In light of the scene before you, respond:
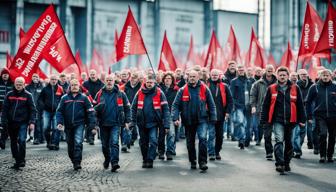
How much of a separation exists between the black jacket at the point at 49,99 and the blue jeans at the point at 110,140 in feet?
16.6

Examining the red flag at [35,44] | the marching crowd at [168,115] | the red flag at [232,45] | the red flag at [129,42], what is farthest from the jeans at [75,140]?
the red flag at [232,45]

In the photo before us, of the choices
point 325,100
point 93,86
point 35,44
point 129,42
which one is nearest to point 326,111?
point 325,100

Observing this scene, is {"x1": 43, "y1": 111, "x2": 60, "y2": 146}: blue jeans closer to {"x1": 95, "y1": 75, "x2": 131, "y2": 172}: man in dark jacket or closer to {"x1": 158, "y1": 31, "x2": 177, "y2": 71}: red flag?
{"x1": 95, "y1": 75, "x2": 131, "y2": 172}: man in dark jacket

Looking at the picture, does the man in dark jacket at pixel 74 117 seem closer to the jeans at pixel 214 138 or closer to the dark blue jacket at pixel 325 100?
the jeans at pixel 214 138

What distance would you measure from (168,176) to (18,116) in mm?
3525

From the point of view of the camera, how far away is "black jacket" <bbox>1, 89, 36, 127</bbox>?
11.5 m

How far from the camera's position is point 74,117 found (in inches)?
446

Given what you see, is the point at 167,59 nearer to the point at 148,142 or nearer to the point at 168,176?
the point at 148,142

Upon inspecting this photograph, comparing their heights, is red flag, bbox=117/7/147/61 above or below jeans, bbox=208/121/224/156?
above

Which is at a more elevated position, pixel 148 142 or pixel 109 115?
pixel 109 115

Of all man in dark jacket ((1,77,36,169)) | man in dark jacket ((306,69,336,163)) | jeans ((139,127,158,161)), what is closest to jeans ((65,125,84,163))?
man in dark jacket ((1,77,36,169))

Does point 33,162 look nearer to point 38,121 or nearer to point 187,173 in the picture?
point 187,173

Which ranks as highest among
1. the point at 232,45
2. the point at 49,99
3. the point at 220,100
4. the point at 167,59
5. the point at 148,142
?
the point at 232,45

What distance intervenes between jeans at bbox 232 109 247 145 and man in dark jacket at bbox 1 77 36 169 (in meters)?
5.81
